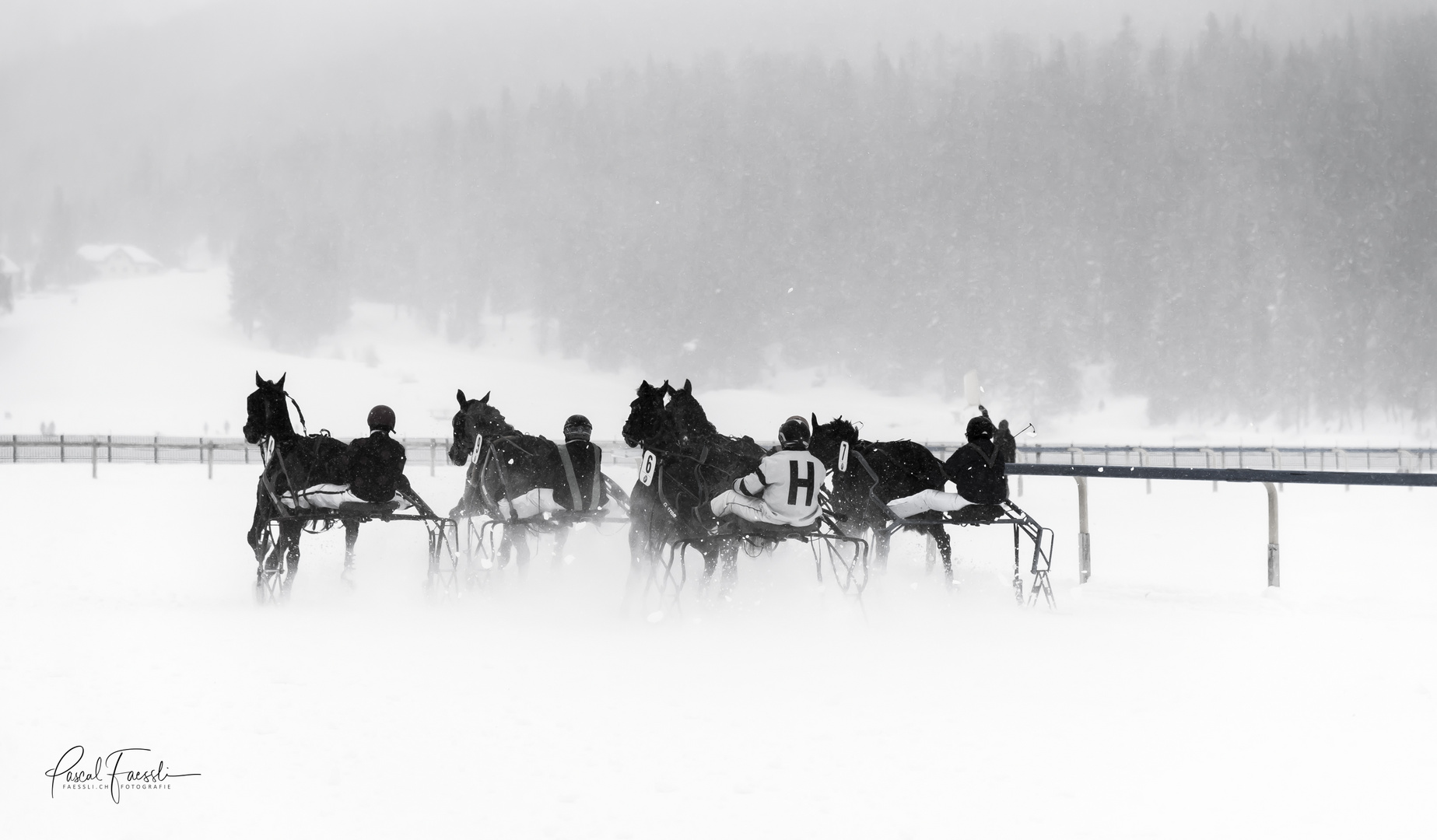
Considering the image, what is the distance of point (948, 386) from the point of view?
9144 cm

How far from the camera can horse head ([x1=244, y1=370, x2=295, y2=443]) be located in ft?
33.4

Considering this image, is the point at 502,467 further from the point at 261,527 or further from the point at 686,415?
the point at 686,415

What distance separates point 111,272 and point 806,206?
8056cm

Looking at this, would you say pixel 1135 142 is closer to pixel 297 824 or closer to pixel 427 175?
pixel 427 175

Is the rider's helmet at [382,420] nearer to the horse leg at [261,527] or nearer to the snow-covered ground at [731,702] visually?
the horse leg at [261,527]

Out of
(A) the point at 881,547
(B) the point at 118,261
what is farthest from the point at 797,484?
(B) the point at 118,261

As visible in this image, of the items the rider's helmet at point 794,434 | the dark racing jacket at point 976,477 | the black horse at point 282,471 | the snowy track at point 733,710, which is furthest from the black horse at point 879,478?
the black horse at point 282,471

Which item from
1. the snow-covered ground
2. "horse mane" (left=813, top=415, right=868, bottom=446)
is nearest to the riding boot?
the snow-covered ground

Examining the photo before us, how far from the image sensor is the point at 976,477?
1032 centimetres

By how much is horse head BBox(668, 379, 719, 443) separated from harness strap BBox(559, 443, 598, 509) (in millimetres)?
1591

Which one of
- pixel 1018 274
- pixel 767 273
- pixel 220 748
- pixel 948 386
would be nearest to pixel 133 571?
pixel 220 748

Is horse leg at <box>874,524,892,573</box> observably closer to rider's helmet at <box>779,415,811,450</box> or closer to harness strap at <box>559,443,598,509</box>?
rider's helmet at <box>779,415,811,450</box>

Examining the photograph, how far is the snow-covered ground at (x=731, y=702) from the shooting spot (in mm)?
4719
